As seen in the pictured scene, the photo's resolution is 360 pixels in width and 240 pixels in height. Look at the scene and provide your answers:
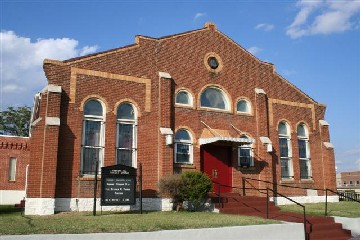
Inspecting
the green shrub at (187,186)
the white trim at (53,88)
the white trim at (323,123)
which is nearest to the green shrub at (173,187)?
the green shrub at (187,186)

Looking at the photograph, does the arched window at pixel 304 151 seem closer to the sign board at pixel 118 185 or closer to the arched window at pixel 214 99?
the arched window at pixel 214 99

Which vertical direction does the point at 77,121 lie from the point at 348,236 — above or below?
above

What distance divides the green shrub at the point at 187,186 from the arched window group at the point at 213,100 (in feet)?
14.0

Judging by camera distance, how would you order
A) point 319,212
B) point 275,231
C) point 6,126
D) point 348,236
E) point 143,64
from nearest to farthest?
1. point 275,231
2. point 348,236
3. point 319,212
4. point 143,64
5. point 6,126

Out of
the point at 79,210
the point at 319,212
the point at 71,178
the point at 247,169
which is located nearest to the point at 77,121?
the point at 71,178

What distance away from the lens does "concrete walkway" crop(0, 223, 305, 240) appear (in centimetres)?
923

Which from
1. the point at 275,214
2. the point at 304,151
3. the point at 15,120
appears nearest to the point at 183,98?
the point at 275,214

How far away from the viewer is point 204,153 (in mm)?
18031

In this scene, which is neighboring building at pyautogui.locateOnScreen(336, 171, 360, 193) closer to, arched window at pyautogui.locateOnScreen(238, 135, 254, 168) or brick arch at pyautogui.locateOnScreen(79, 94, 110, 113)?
arched window at pyautogui.locateOnScreen(238, 135, 254, 168)

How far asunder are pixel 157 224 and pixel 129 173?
140 inches

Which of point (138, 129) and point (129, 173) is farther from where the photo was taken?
point (138, 129)

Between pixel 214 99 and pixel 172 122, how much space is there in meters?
2.90

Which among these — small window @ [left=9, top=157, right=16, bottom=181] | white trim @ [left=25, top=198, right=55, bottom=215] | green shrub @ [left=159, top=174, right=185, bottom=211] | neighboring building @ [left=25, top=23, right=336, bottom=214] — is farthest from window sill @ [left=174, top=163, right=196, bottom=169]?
small window @ [left=9, top=157, right=16, bottom=181]

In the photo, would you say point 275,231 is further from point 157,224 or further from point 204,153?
point 204,153
